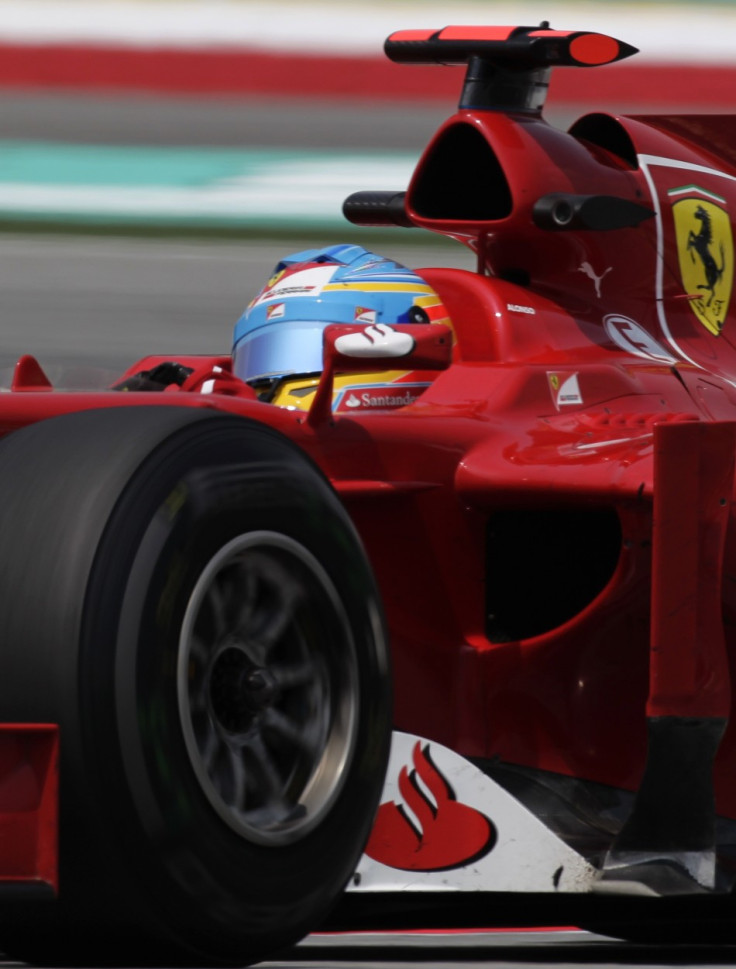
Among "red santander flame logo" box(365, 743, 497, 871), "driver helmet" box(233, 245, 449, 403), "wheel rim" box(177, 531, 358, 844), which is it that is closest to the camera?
"wheel rim" box(177, 531, 358, 844)

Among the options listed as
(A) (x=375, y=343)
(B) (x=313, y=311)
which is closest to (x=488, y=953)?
(B) (x=313, y=311)

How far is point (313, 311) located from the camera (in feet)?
12.5

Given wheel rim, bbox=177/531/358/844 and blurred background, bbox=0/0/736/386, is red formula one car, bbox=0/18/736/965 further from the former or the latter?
blurred background, bbox=0/0/736/386

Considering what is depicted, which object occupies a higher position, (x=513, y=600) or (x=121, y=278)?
(x=513, y=600)

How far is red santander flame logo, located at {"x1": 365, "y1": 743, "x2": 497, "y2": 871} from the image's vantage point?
311 centimetres

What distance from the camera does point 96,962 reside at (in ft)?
7.40

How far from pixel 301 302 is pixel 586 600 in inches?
37.1

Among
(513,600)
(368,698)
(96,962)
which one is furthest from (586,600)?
(96,962)

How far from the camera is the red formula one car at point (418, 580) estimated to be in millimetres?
2137

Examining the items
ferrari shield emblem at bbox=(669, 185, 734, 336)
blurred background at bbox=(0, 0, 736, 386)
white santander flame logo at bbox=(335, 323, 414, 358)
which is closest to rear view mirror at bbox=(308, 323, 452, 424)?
white santander flame logo at bbox=(335, 323, 414, 358)

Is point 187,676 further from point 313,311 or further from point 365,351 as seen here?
point 313,311

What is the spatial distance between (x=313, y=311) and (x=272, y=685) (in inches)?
60.5

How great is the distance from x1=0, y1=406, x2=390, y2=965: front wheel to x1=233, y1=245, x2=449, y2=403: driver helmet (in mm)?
1250

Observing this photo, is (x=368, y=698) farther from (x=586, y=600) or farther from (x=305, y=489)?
(x=586, y=600)
